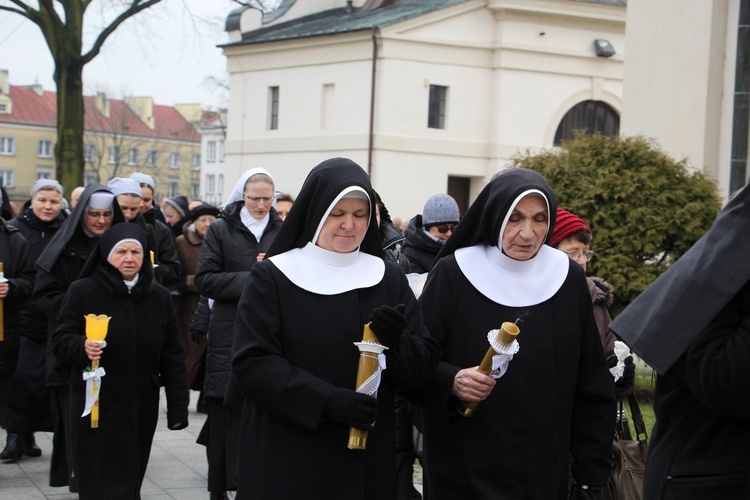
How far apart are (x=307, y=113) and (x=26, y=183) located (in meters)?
64.3

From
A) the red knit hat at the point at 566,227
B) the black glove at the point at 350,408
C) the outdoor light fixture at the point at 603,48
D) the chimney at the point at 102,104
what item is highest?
the chimney at the point at 102,104

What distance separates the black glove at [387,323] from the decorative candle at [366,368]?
0.03 metres

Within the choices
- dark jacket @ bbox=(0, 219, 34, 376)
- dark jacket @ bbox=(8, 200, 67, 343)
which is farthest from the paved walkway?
dark jacket @ bbox=(8, 200, 67, 343)

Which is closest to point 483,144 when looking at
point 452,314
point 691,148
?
point 691,148

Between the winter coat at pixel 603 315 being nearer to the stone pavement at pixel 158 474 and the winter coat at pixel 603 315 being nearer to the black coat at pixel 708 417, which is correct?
the black coat at pixel 708 417

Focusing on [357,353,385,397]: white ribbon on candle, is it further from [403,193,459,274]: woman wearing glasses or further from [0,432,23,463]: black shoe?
[0,432,23,463]: black shoe

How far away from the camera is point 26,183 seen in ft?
320

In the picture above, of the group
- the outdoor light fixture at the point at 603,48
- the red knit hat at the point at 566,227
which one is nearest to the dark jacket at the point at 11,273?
the red knit hat at the point at 566,227

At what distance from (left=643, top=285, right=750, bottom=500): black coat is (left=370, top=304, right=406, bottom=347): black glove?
901 millimetres

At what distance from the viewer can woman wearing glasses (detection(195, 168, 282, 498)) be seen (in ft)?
24.3

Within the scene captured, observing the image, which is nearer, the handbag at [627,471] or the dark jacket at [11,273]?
the handbag at [627,471]

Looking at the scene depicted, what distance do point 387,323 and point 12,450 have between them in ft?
18.2

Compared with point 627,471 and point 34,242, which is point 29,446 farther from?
point 627,471

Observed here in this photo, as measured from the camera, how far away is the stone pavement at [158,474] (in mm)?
7793
